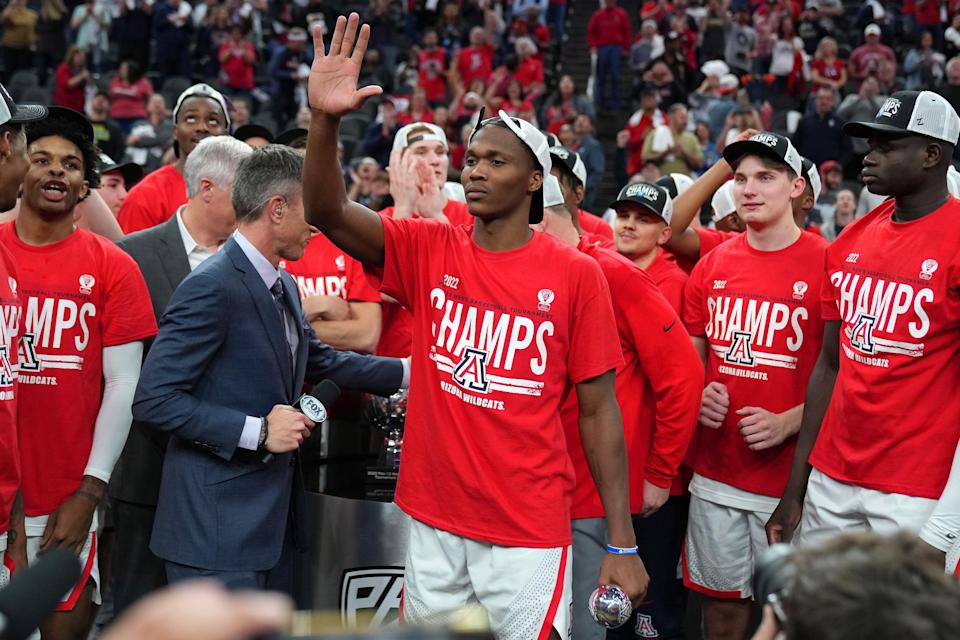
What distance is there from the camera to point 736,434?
4.46 meters

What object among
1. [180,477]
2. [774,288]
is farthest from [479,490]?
[774,288]

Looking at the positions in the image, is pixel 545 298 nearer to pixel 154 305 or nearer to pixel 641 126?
pixel 154 305

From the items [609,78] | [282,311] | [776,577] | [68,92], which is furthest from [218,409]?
[609,78]

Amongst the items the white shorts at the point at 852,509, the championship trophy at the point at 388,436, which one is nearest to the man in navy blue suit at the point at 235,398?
the championship trophy at the point at 388,436

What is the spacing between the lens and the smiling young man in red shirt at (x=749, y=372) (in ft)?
14.3

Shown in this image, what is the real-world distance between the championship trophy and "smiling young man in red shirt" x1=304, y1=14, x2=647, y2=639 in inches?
44.6

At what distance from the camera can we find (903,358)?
3.63 metres

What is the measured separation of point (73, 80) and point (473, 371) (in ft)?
45.1

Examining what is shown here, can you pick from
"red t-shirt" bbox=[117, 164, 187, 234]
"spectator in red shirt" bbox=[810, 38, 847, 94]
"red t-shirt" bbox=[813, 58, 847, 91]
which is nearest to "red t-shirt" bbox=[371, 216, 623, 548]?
"red t-shirt" bbox=[117, 164, 187, 234]

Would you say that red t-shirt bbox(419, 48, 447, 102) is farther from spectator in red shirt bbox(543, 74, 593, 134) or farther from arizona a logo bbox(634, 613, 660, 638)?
arizona a logo bbox(634, 613, 660, 638)

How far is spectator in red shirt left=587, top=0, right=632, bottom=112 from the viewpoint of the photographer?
1631 centimetres

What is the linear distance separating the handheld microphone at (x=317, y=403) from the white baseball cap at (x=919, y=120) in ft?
6.16

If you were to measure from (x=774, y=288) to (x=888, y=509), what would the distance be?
1.06m

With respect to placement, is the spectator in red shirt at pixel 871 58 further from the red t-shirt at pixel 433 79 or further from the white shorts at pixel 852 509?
the white shorts at pixel 852 509
